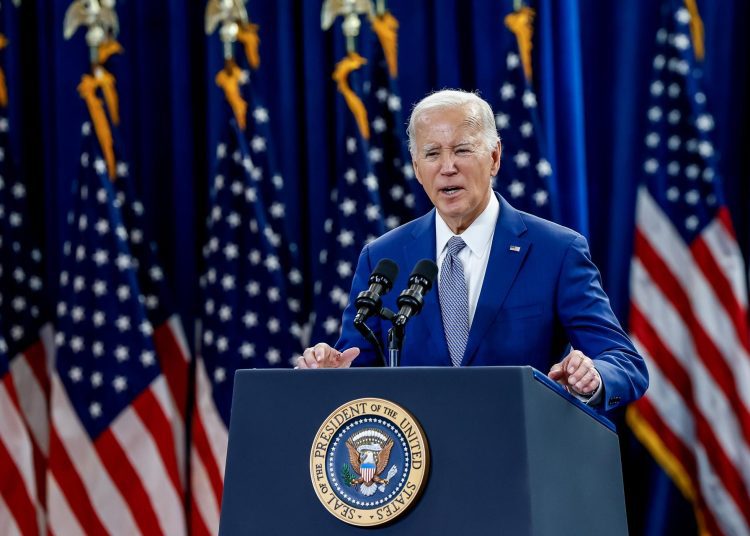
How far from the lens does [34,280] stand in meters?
6.09

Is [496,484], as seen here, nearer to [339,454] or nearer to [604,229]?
[339,454]

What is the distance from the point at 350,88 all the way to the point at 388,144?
1.22ft

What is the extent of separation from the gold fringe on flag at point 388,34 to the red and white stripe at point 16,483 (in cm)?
280

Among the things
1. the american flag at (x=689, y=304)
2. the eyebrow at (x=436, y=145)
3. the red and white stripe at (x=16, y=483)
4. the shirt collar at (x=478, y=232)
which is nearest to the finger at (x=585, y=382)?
the shirt collar at (x=478, y=232)

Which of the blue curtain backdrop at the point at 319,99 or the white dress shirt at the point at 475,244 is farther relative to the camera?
the blue curtain backdrop at the point at 319,99

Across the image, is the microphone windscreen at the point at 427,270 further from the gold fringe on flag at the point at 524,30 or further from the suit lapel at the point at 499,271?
the gold fringe on flag at the point at 524,30

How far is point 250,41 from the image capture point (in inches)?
→ 235

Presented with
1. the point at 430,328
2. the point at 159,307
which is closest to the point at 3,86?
the point at 159,307

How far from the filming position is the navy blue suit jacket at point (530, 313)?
2.71m

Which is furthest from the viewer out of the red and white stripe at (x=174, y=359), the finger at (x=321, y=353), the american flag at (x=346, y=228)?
the red and white stripe at (x=174, y=359)

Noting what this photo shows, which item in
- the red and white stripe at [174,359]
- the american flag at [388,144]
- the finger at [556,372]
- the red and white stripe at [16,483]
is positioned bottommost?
the red and white stripe at [16,483]

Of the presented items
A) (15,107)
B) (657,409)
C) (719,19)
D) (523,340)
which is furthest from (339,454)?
(15,107)

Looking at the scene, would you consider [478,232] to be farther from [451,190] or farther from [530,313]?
[530,313]

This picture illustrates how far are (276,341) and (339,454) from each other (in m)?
3.64
